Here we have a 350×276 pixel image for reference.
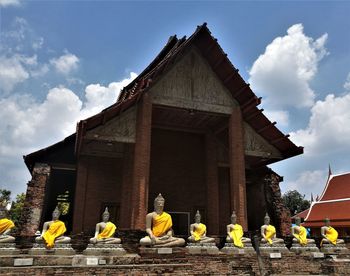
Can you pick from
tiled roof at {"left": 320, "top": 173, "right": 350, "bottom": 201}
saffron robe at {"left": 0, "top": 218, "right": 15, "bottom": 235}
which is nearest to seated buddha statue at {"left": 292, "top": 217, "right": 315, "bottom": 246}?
saffron robe at {"left": 0, "top": 218, "right": 15, "bottom": 235}

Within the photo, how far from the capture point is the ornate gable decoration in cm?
1376

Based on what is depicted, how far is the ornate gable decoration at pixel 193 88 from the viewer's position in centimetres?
1376

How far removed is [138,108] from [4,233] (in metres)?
6.55

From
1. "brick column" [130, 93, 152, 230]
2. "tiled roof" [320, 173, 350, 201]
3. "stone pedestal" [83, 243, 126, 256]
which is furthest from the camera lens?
"tiled roof" [320, 173, 350, 201]

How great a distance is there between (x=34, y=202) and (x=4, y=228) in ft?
19.1

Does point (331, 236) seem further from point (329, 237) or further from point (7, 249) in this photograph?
point (7, 249)

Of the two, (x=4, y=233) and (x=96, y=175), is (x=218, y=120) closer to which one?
(x=96, y=175)

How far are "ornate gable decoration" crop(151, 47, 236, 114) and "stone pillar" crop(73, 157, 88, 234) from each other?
5282mm

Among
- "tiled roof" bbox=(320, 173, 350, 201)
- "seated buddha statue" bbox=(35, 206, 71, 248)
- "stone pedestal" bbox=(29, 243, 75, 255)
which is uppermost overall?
"tiled roof" bbox=(320, 173, 350, 201)

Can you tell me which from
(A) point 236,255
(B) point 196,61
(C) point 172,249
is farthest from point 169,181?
(C) point 172,249

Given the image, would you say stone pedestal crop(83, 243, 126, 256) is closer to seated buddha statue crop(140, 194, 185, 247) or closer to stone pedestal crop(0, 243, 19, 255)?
seated buddha statue crop(140, 194, 185, 247)

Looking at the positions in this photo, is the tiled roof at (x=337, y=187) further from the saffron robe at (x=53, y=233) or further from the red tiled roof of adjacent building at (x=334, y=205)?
the saffron robe at (x=53, y=233)

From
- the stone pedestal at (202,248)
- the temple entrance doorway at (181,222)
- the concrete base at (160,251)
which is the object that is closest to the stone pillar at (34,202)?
the temple entrance doorway at (181,222)

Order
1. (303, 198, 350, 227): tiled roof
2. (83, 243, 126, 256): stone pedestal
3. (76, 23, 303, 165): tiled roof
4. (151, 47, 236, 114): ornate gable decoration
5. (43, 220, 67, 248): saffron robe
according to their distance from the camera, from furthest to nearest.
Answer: (303, 198, 350, 227): tiled roof < (151, 47, 236, 114): ornate gable decoration < (76, 23, 303, 165): tiled roof < (43, 220, 67, 248): saffron robe < (83, 243, 126, 256): stone pedestal
